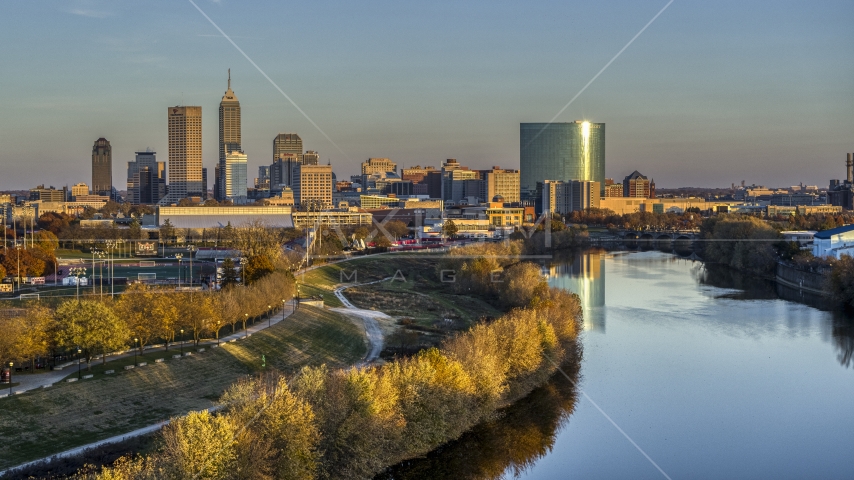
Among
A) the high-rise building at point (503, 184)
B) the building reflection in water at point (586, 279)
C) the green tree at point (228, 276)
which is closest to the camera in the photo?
the green tree at point (228, 276)

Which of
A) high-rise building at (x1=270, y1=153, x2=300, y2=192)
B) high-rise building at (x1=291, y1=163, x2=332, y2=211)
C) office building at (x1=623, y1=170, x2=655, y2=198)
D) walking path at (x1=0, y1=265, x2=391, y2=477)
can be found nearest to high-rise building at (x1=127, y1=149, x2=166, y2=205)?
high-rise building at (x1=270, y1=153, x2=300, y2=192)

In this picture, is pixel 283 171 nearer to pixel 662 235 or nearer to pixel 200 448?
pixel 662 235

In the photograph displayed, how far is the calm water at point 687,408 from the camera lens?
1266 cm

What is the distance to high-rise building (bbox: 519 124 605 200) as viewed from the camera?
11188cm

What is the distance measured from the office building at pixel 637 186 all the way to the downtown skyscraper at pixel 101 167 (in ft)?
234

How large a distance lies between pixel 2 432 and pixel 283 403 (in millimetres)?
3501

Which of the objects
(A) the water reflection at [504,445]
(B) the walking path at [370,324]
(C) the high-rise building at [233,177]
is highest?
(C) the high-rise building at [233,177]

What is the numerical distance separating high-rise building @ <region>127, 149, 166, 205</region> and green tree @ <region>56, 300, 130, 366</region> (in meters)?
99.2

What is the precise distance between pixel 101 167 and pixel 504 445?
405ft

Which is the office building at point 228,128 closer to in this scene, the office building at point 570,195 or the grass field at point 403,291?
the office building at point 570,195

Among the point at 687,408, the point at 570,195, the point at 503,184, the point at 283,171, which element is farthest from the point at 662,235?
the point at 283,171

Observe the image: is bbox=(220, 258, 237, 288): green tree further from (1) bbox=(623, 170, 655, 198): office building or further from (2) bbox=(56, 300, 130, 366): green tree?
(1) bbox=(623, 170, 655, 198): office building

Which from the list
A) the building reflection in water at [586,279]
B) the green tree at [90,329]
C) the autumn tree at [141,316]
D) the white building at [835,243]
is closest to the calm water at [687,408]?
the building reflection in water at [586,279]

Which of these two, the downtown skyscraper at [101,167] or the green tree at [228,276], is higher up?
the downtown skyscraper at [101,167]
